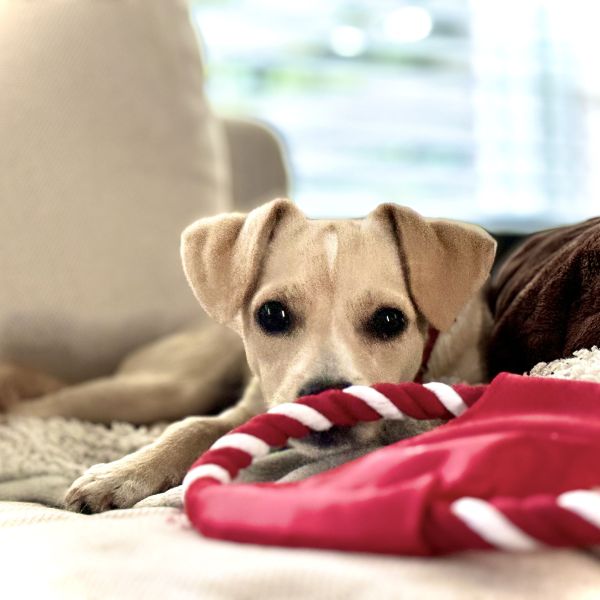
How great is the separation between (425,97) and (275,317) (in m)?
3.31

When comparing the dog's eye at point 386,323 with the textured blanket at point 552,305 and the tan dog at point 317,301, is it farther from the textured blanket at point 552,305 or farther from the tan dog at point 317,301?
the textured blanket at point 552,305

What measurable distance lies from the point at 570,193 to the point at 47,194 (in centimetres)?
370

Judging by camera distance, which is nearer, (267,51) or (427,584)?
(427,584)

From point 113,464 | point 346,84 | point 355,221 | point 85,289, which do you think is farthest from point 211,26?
point 113,464

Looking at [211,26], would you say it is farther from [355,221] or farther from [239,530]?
[239,530]

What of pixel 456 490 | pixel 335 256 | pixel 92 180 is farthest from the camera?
pixel 92 180

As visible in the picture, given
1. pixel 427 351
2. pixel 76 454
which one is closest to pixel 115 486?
pixel 76 454

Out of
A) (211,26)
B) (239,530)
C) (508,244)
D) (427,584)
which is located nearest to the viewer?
(427,584)

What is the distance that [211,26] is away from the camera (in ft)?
12.7

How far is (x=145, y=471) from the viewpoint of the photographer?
1146 millimetres

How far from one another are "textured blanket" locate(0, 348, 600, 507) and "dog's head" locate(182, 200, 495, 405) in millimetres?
157

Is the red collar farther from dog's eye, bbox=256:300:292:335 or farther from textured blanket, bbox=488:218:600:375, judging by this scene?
dog's eye, bbox=256:300:292:335

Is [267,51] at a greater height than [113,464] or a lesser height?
greater

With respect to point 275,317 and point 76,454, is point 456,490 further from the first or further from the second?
point 76,454
